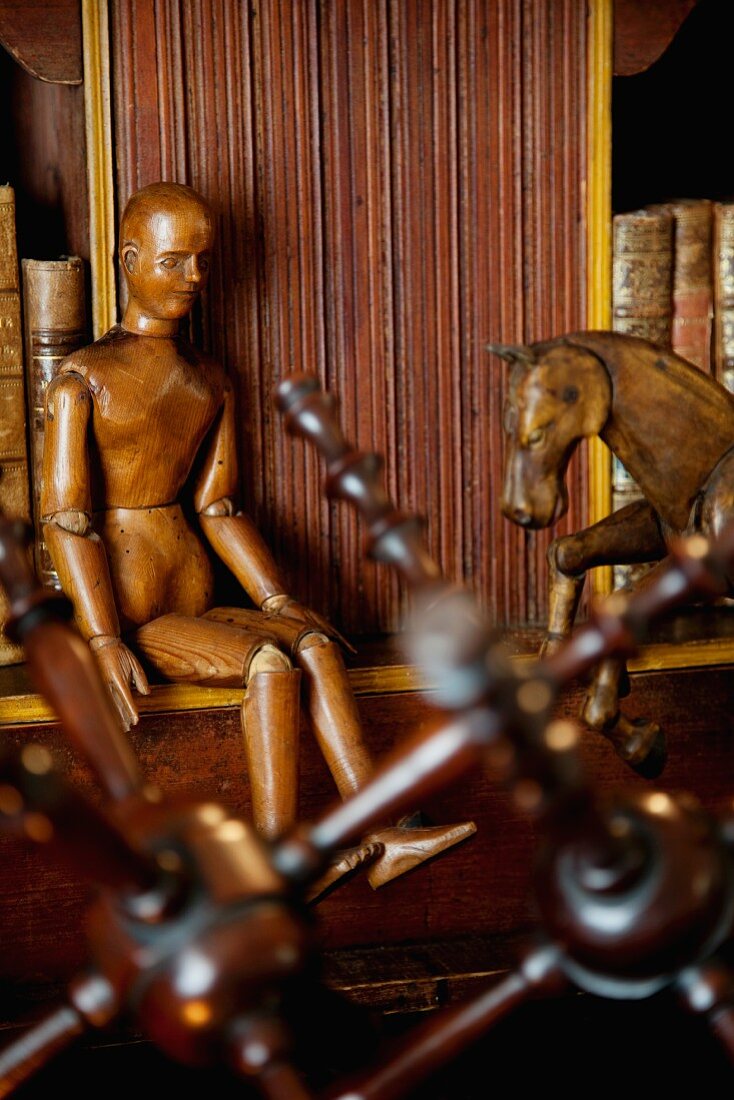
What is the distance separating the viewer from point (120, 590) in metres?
2.20

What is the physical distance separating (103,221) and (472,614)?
1.84 m

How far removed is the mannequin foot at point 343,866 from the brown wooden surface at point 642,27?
1422 mm

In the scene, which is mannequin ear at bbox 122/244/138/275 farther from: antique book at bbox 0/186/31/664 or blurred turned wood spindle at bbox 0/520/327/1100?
blurred turned wood spindle at bbox 0/520/327/1100

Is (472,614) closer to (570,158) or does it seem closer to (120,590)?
(120,590)

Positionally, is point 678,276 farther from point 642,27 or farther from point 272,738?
point 272,738

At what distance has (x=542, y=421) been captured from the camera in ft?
5.71

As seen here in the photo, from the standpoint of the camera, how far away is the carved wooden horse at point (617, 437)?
1.75 meters

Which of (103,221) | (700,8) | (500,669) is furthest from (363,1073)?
(700,8)

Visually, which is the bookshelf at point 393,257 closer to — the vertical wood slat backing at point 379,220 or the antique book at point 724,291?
the vertical wood slat backing at point 379,220

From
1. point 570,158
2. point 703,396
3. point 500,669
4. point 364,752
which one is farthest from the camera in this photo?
point 570,158

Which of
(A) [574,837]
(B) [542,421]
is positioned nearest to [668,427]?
(B) [542,421]

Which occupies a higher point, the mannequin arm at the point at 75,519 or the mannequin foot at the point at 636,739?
the mannequin arm at the point at 75,519

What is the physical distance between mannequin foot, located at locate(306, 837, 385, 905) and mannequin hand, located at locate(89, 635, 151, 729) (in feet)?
1.12

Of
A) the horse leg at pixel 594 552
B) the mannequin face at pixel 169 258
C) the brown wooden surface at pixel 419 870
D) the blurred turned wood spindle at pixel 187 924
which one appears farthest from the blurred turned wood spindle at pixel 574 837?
the brown wooden surface at pixel 419 870
